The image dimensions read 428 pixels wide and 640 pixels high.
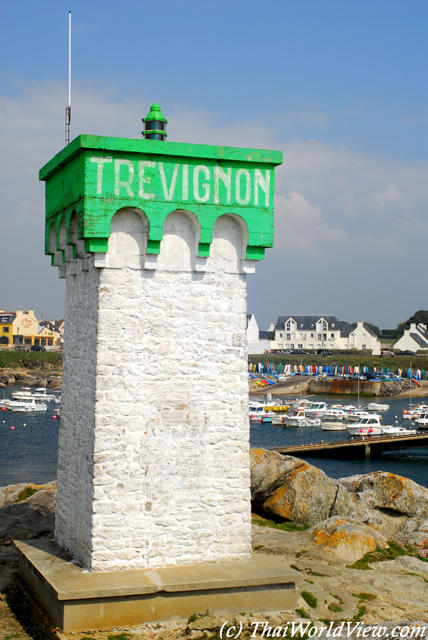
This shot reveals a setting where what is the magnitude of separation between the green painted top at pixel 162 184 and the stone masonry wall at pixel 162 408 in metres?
0.25

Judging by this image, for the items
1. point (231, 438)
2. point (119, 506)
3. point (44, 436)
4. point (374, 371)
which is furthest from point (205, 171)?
point (374, 371)

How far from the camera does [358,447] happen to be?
4100 cm

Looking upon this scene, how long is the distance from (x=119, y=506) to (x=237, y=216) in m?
4.10

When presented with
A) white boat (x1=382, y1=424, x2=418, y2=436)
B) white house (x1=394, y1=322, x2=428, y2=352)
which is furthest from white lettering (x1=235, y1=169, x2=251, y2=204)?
white house (x1=394, y1=322, x2=428, y2=352)

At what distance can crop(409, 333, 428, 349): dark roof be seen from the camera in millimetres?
116438

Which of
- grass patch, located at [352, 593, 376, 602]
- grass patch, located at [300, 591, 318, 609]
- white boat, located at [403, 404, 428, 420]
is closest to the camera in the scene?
grass patch, located at [300, 591, 318, 609]

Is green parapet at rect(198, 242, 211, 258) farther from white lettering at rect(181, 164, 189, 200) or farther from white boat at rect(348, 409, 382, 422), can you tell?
white boat at rect(348, 409, 382, 422)

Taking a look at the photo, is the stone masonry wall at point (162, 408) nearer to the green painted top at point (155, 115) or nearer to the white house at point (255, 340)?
the green painted top at point (155, 115)

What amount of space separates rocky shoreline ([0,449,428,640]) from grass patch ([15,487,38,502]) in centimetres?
3

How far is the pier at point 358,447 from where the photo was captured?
1500 inches

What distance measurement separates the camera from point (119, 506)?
8125 millimetres

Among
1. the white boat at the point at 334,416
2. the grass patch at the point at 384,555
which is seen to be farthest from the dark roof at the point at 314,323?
the grass patch at the point at 384,555

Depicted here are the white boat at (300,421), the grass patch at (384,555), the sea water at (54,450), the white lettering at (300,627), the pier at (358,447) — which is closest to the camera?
the white lettering at (300,627)

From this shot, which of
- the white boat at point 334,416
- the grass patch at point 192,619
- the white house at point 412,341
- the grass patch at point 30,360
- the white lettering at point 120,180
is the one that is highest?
the white house at point 412,341
